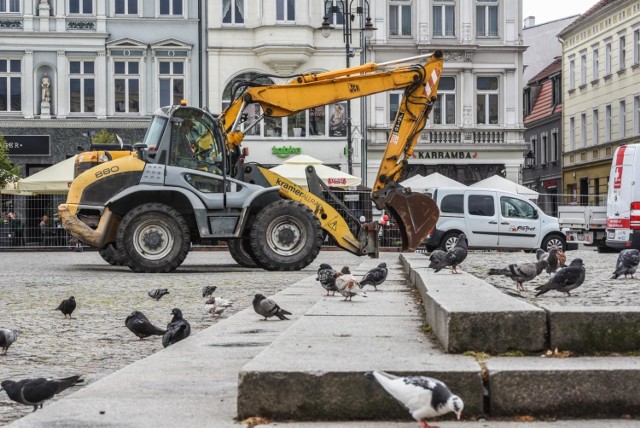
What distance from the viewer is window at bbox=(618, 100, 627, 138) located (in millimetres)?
51438

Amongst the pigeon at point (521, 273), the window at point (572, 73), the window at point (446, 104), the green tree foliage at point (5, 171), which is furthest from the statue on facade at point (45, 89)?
the pigeon at point (521, 273)

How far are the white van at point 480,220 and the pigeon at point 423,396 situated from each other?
2420 cm

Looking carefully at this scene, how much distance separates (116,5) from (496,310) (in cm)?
3957

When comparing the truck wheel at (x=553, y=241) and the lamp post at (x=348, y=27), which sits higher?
the lamp post at (x=348, y=27)

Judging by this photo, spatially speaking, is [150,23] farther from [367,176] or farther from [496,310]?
[496,310]

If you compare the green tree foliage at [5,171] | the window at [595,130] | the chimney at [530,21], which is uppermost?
the chimney at [530,21]

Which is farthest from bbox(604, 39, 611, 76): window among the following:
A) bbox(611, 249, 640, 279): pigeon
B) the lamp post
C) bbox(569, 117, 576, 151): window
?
bbox(611, 249, 640, 279): pigeon

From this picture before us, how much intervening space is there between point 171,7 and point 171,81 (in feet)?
8.97

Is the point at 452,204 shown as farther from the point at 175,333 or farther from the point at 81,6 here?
the point at 175,333

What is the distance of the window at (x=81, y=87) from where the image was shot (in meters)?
43.1

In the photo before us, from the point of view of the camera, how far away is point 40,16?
4288 centimetres

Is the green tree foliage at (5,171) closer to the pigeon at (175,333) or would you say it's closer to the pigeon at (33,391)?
the pigeon at (175,333)

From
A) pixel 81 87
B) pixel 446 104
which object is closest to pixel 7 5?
pixel 81 87

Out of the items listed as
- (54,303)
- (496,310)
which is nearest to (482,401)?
(496,310)
